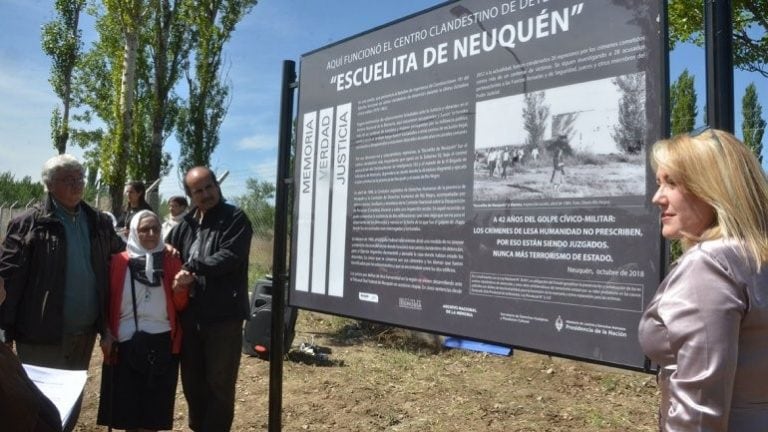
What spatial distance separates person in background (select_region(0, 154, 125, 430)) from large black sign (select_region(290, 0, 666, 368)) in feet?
4.03

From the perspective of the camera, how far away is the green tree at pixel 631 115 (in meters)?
2.03

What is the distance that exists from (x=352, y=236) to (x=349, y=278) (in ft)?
0.67

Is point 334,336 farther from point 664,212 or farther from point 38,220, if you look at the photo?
point 664,212

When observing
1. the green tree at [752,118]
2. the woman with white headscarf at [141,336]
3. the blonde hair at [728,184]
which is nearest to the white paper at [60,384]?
the woman with white headscarf at [141,336]

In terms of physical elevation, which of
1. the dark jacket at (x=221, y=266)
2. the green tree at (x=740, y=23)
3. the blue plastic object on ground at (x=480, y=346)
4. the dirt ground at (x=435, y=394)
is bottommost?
the dirt ground at (x=435, y=394)

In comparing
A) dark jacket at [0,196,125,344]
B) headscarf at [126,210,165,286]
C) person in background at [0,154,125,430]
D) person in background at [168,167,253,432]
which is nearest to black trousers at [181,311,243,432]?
person in background at [168,167,253,432]

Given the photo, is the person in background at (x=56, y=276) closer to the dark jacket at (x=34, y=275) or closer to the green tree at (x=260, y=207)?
the dark jacket at (x=34, y=275)

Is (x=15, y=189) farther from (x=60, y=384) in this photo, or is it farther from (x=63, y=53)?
(x=60, y=384)

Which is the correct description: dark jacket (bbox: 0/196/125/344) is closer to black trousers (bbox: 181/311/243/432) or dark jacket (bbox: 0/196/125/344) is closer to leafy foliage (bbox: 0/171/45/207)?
black trousers (bbox: 181/311/243/432)

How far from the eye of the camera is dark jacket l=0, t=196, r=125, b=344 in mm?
3354

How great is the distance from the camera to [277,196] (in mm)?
3484

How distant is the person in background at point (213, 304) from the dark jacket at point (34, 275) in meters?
0.64

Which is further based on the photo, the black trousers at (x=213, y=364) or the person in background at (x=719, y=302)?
the black trousers at (x=213, y=364)

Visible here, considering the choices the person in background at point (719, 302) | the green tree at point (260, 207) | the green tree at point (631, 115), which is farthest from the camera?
the green tree at point (260, 207)
